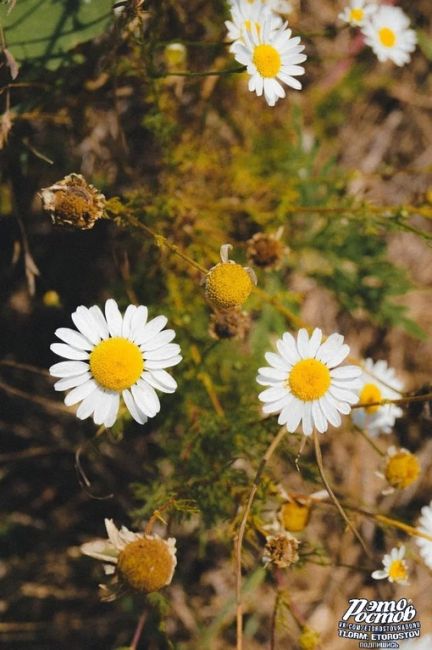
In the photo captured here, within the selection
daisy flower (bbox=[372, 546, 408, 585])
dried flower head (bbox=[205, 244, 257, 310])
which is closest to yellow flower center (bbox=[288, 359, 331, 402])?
dried flower head (bbox=[205, 244, 257, 310])

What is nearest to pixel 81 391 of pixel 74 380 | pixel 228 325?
pixel 74 380

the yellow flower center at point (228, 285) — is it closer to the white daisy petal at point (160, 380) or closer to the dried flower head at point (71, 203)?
the white daisy petal at point (160, 380)

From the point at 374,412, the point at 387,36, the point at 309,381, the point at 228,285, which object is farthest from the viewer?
the point at 387,36

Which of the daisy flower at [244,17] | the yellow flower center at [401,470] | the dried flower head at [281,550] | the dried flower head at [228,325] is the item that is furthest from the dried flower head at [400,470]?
Result: the daisy flower at [244,17]

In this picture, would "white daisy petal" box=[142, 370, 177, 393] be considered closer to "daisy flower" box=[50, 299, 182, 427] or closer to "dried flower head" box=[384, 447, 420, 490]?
"daisy flower" box=[50, 299, 182, 427]

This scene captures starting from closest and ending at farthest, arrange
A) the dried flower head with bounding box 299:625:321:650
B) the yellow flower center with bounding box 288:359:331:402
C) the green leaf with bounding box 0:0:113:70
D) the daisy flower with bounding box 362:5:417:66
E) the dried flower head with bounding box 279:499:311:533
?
the yellow flower center with bounding box 288:359:331:402
the dried flower head with bounding box 299:625:321:650
the dried flower head with bounding box 279:499:311:533
the green leaf with bounding box 0:0:113:70
the daisy flower with bounding box 362:5:417:66

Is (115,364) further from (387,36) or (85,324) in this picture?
(387,36)

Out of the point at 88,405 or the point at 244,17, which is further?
the point at 244,17
